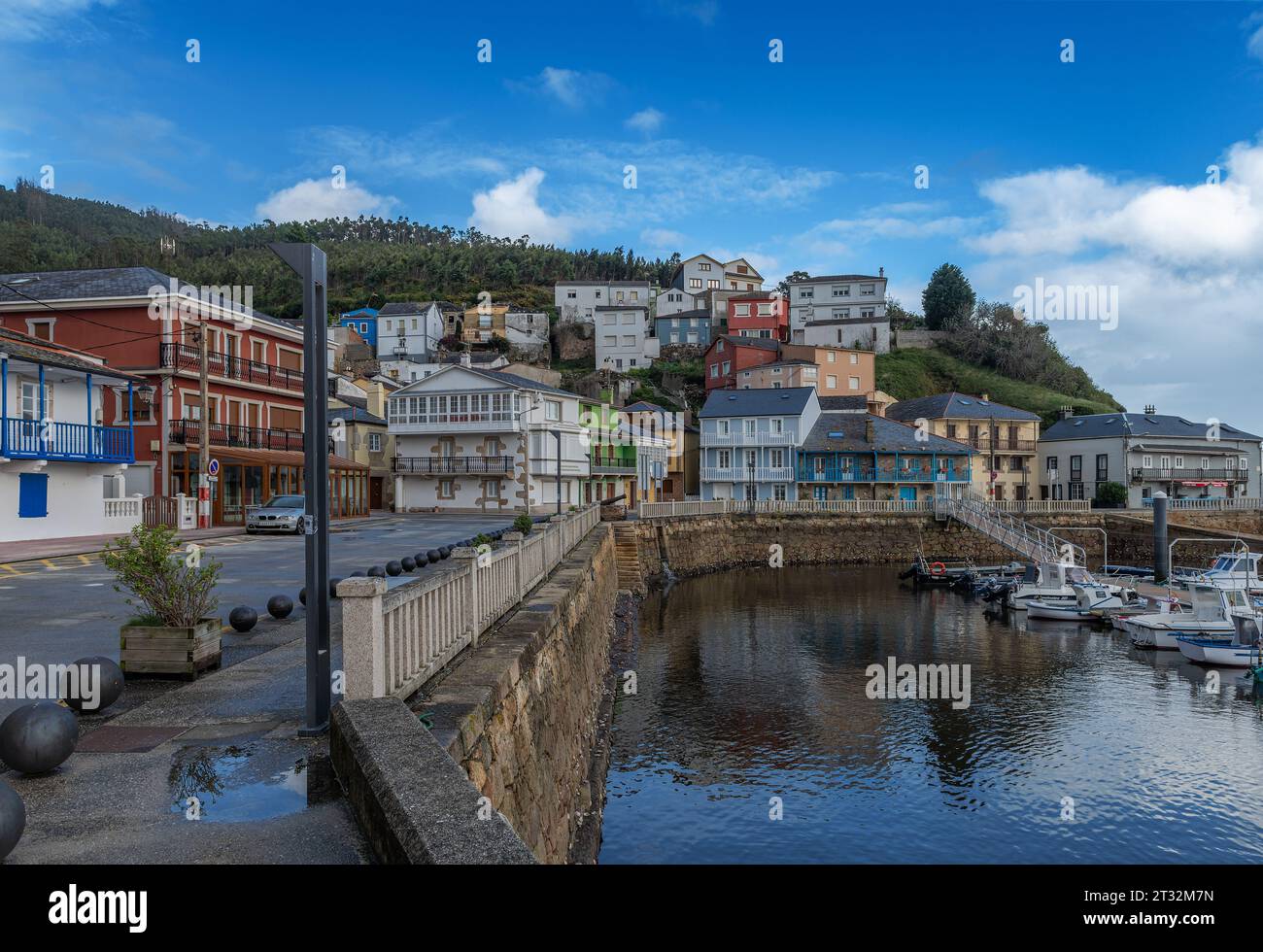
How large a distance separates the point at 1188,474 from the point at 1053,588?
43.5 m

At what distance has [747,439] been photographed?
6581 cm

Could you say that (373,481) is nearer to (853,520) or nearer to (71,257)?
(853,520)

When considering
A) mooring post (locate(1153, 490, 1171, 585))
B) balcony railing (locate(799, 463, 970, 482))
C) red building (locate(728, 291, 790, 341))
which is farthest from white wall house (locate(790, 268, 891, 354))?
mooring post (locate(1153, 490, 1171, 585))

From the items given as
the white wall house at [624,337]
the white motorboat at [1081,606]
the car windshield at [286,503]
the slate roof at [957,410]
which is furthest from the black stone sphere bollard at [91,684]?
the white wall house at [624,337]

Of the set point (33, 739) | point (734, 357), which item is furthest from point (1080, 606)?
point (734, 357)

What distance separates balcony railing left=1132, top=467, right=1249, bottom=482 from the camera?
225 ft

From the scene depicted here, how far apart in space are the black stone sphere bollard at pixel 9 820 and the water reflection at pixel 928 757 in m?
10.2

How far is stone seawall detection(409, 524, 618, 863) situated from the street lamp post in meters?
0.98

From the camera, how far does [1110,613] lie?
35344mm

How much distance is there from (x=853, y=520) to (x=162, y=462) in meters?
42.9

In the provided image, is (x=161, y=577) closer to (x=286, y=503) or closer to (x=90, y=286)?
(x=286, y=503)

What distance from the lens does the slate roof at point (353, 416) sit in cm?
5956
